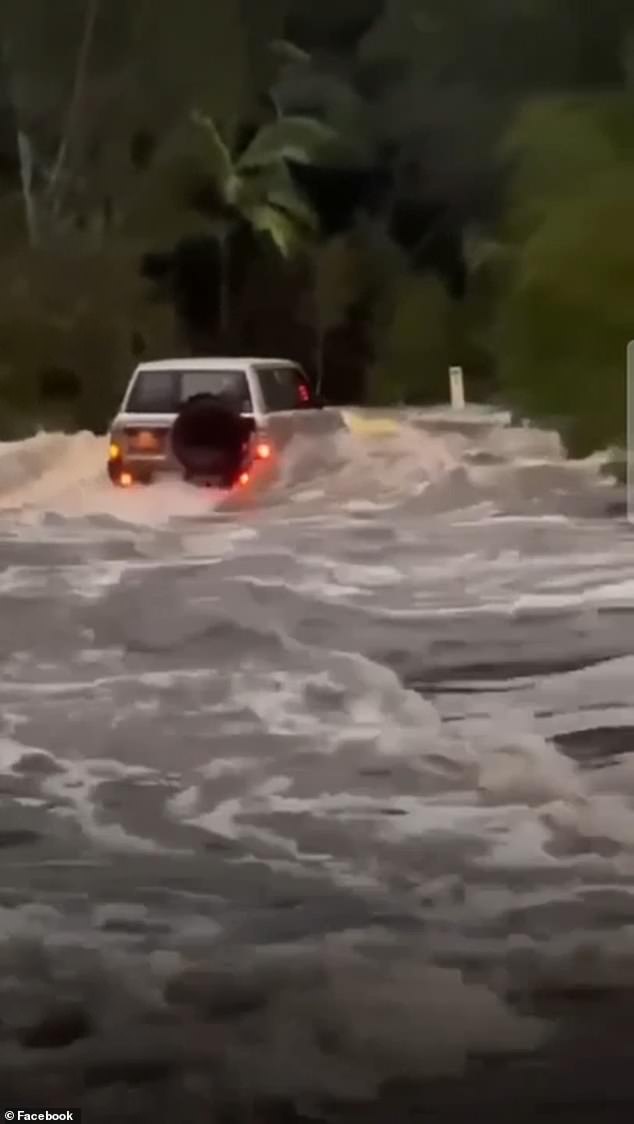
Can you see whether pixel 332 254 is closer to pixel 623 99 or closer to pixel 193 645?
pixel 623 99

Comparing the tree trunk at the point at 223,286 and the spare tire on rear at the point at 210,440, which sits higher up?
the tree trunk at the point at 223,286

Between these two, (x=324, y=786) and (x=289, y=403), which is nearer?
(x=324, y=786)

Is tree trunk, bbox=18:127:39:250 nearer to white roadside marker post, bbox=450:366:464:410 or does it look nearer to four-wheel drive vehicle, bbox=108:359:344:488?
four-wheel drive vehicle, bbox=108:359:344:488

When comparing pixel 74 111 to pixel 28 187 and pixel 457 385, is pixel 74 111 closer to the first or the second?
pixel 28 187

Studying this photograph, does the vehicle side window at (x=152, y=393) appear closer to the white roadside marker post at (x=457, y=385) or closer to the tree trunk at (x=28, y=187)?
the tree trunk at (x=28, y=187)

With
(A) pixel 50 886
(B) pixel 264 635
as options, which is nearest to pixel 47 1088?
(A) pixel 50 886

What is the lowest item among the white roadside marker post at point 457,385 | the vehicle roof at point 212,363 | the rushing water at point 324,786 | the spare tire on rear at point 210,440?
the rushing water at point 324,786

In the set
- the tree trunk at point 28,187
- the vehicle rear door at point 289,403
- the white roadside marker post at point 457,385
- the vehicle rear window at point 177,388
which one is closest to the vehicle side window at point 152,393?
the vehicle rear window at point 177,388

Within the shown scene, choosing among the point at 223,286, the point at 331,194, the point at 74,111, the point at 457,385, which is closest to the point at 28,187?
the point at 74,111
